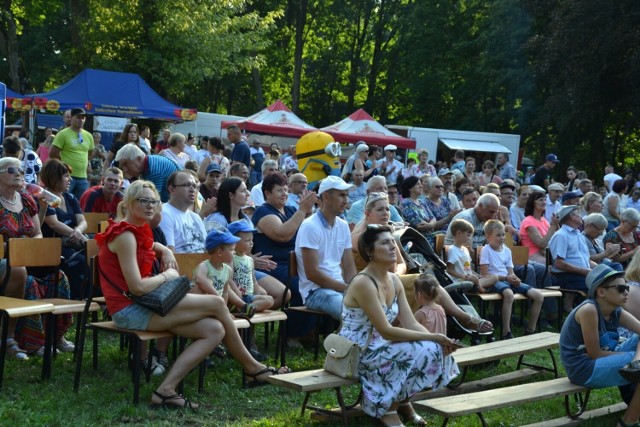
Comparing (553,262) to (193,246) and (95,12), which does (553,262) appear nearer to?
(193,246)

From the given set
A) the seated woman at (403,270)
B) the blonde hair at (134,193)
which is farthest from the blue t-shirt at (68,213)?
the seated woman at (403,270)

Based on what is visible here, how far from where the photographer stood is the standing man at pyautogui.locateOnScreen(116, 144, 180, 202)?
29.9 ft

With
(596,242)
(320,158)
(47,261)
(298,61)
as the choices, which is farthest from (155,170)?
(298,61)

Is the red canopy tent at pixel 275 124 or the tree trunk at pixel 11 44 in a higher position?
the tree trunk at pixel 11 44

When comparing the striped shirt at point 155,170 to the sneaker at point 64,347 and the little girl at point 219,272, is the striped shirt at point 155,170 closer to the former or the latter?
the sneaker at point 64,347

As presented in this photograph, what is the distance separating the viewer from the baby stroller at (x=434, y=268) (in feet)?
24.3

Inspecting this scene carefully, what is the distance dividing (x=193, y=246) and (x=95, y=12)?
68.2 ft

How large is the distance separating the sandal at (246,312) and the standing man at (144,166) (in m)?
2.80

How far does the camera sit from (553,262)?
10320 millimetres

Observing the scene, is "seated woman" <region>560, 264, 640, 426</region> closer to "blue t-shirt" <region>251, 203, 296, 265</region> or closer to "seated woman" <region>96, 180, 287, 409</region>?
"seated woman" <region>96, 180, 287, 409</region>

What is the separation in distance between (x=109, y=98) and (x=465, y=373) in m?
16.0

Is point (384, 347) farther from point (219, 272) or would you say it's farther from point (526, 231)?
point (526, 231)

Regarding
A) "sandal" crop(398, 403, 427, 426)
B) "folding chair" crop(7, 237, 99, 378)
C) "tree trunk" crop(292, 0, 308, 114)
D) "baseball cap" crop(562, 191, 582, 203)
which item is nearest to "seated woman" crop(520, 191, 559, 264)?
"baseball cap" crop(562, 191, 582, 203)

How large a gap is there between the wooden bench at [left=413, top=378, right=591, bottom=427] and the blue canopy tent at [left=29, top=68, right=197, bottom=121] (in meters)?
16.3
